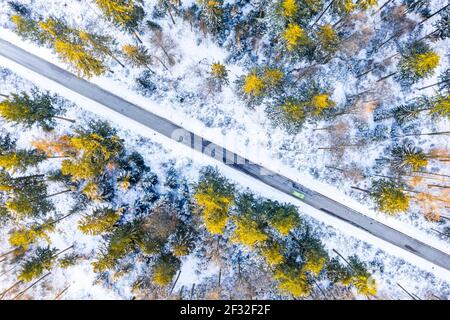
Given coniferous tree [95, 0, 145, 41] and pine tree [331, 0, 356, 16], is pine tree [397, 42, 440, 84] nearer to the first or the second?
pine tree [331, 0, 356, 16]

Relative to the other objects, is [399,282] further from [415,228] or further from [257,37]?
[257,37]

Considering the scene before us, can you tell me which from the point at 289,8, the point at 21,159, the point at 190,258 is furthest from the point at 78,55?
Result: the point at 190,258

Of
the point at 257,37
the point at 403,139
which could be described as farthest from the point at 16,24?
the point at 403,139

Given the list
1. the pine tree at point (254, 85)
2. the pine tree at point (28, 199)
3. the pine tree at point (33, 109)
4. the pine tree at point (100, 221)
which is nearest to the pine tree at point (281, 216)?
the pine tree at point (254, 85)

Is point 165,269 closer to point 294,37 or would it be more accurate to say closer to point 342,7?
point 294,37

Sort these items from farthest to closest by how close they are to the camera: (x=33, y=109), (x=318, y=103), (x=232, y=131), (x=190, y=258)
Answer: (x=232, y=131)
(x=190, y=258)
(x=33, y=109)
(x=318, y=103)

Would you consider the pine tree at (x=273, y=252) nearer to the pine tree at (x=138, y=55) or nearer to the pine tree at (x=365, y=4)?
the pine tree at (x=138, y=55)

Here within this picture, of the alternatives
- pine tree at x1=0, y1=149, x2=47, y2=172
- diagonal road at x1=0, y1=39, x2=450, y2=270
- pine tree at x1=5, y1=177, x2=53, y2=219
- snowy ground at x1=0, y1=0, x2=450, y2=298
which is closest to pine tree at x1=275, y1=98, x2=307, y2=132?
snowy ground at x1=0, y1=0, x2=450, y2=298
